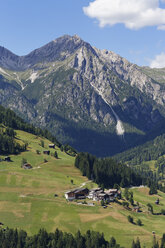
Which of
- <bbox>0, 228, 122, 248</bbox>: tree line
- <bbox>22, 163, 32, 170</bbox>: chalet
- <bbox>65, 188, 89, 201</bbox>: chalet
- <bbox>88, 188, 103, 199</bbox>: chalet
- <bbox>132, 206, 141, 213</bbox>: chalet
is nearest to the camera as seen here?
<bbox>0, 228, 122, 248</bbox>: tree line

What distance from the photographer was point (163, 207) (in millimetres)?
172125

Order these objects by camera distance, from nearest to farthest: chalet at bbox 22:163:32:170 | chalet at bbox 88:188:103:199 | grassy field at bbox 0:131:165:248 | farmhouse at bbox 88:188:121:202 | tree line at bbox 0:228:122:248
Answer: tree line at bbox 0:228:122:248 < grassy field at bbox 0:131:165:248 < farmhouse at bbox 88:188:121:202 < chalet at bbox 88:188:103:199 < chalet at bbox 22:163:32:170

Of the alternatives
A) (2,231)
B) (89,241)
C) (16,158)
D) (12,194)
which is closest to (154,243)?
(89,241)

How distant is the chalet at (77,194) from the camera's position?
144 metres

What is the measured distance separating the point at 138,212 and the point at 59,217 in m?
40.7

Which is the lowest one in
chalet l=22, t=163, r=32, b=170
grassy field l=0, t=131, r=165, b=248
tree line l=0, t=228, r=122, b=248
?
tree line l=0, t=228, r=122, b=248

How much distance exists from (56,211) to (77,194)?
19015 millimetres

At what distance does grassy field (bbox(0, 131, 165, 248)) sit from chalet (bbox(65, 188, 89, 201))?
2678 millimetres

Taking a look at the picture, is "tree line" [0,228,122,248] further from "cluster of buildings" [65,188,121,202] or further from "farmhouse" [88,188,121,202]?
"farmhouse" [88,188,121,202]

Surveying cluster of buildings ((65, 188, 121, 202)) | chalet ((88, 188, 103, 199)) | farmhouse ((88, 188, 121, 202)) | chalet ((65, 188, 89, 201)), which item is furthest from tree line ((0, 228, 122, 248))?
chalet ((88, 188, 103, 199))

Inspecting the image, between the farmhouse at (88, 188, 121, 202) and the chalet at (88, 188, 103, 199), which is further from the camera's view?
the chalet at (88, 188, 103, 199)

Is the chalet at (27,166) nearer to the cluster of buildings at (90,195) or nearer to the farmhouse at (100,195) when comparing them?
the cluster of buildings at (90,195)

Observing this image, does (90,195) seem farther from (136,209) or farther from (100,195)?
(136,209)

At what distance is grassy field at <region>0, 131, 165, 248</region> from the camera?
118 m
